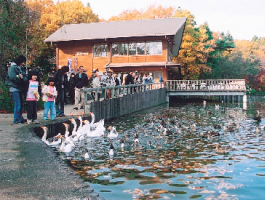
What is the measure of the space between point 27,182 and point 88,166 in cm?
318

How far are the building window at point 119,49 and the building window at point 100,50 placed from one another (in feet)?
3.05

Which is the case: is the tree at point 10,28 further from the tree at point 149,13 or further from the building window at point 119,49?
the tree at point 149,13

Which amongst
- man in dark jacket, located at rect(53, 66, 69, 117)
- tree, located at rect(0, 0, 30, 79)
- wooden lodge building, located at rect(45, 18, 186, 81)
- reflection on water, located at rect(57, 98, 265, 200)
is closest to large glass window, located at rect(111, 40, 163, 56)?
wooden lodge building, located at rect(45, 18, 186, 81)

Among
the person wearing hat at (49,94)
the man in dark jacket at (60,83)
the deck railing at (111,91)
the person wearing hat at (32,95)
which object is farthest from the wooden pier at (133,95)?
the person wearing hat at (32,95)

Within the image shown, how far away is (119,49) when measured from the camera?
4147cm

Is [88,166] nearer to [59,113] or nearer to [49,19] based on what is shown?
[59,113]

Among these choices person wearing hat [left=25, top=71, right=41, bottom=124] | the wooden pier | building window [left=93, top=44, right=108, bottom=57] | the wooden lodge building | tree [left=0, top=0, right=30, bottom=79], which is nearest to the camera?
person wearing hat [left=25, top=71, right=41, bottom=124]

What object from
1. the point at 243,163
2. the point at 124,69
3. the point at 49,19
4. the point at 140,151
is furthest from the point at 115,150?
the point at 49,19

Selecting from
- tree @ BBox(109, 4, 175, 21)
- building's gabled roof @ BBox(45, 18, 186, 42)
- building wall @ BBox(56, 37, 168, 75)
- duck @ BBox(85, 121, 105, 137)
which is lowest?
duck @ BBox(85, 121, 105, 137)

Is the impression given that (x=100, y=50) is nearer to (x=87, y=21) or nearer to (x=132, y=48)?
(x=132, y=48)

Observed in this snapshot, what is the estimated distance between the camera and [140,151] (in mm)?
11719

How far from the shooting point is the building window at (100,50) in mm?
41969

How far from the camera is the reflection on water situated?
7.49 meters

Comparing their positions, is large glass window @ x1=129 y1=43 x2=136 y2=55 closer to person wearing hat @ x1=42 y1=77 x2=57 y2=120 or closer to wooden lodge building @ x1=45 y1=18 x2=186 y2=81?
wooden lodge building @ x1=45 y1=18 x2=186 y2=81
